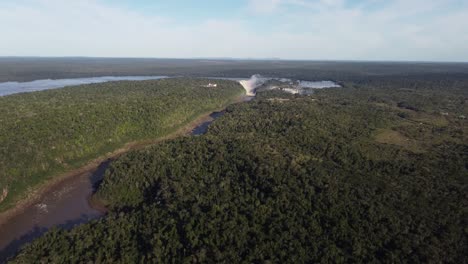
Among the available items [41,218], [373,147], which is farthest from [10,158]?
[373,147]

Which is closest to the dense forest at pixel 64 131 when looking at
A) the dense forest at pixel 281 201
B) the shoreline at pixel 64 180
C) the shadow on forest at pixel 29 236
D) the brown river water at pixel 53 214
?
the shoreline at pixel 64 180

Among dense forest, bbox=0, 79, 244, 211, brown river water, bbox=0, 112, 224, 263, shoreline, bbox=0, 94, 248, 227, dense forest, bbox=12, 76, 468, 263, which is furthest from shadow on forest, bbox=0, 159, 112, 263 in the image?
dense forest, bbox=0, 79, 244, 211

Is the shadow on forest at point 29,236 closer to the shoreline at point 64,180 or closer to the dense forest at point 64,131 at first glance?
the shoreline at point 64,180

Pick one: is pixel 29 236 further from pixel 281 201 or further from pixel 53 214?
pixel 281 201

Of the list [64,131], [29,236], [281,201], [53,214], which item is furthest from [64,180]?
[281,201]

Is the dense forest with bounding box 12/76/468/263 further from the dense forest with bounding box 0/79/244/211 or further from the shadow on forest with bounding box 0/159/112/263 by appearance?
the dense forest with bounding box 0/79/244/211

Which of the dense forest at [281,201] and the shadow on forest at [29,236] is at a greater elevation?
the dense forest at [281,201]
